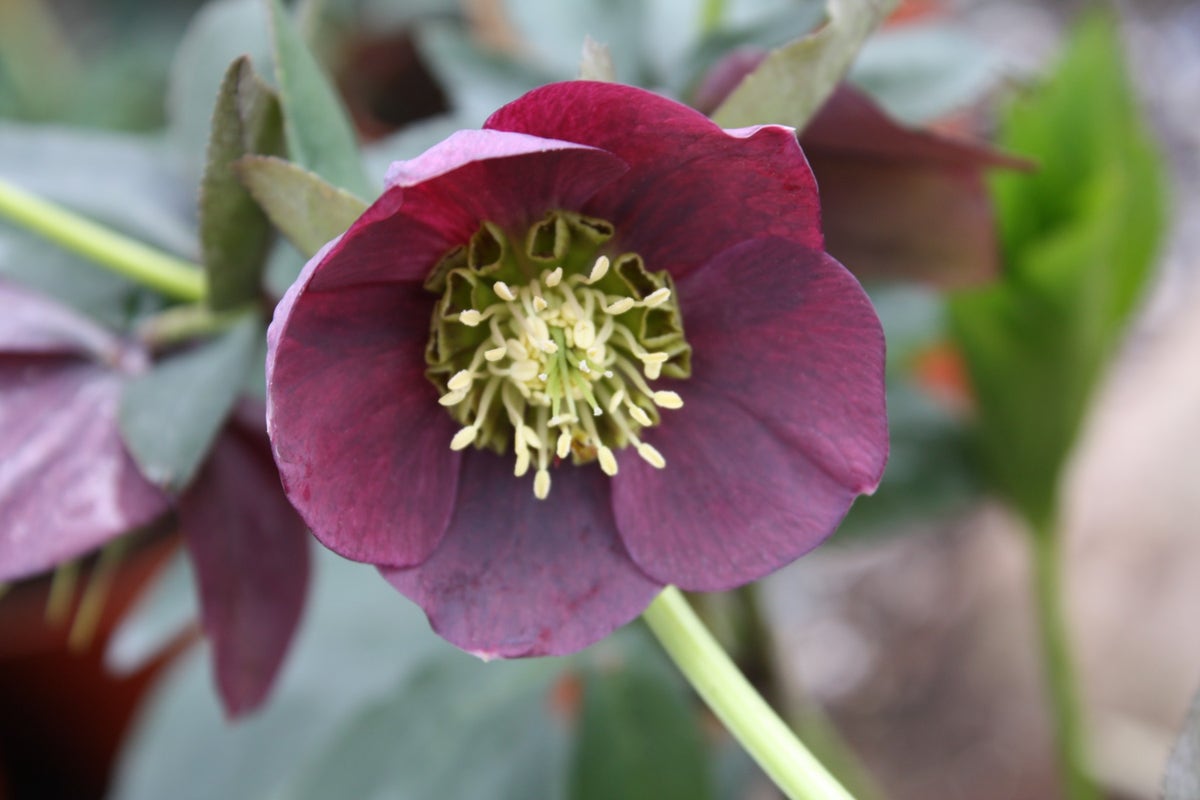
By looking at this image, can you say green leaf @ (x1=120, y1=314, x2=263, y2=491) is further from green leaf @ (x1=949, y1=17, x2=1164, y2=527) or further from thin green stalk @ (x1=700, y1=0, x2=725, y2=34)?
green leaf @ (x1=949, y1=17, x2=1164, y2=527)

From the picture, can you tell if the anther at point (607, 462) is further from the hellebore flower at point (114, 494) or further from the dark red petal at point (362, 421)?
the hellebore flower at point (114, 494)

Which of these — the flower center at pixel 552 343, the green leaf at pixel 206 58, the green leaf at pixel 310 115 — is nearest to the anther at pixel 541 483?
the flower center at pixel 552 343

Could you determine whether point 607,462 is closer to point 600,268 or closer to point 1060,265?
point 600,268

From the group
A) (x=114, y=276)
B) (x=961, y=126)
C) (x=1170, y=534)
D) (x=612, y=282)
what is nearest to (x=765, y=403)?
(x=612, y=282)

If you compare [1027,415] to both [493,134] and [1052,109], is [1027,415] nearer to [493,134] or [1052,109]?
[1052,109]

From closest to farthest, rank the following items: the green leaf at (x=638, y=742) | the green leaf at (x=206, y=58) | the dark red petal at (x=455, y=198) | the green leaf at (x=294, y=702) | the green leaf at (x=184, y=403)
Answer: the dark red petal at (x=455, y=198) < the green leaf at (x=184, y=403) < the green leaf at (x=206, y=58) < the green leaf at (x=638, y=742) < the green leaf at (x=294, y=702)
